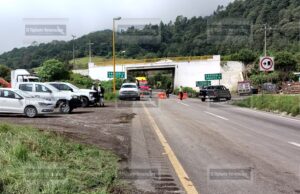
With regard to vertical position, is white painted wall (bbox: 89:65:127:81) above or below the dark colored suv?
above

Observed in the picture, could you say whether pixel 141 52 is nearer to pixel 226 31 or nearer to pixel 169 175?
pixel 226 31

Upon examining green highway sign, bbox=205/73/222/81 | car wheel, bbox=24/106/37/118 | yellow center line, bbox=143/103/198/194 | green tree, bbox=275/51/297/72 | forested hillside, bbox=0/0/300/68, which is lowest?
yellow center line, bbox=143/103/198/194

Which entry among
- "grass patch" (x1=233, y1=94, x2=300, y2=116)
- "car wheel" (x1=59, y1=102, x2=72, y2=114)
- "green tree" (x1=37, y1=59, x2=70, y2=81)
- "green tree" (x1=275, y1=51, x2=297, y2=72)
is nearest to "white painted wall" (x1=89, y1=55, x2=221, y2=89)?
"green tree" (x1=275, y1=51, x2=297, y2=72)

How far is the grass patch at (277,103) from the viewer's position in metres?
→ 28.7

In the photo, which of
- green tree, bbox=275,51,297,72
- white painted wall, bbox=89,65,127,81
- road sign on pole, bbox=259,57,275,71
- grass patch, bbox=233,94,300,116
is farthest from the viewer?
green tree, bbox=275,51,297,72

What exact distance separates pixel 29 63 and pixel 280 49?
51.4 meters

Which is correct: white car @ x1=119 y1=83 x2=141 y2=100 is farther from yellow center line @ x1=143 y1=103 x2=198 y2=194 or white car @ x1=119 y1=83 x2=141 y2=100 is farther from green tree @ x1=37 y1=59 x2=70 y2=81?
yellow center line @ x1=143 y1=103 x2=198 y2=194

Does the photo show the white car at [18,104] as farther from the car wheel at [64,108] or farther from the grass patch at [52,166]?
the grass patch at [52,166]

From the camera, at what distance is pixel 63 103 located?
28922 millimetres

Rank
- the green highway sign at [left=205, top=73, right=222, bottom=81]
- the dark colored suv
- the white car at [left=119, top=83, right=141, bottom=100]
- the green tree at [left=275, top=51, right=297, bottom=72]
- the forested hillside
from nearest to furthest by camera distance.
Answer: the white car at [left=119, top=83, right=141, bottom=100]
the dark colored suv
the green highway sign at [left=205, top=73, right=222, bottom=81]
the forested hillside
the green tree at [left=275, top=51, right=297, bottom=72]

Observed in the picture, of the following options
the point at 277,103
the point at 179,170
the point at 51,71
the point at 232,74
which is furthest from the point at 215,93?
the point at 179,170

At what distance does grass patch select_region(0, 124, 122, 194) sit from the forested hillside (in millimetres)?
67965

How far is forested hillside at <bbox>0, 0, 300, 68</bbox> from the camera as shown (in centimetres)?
8525

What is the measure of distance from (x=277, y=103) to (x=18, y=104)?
1645cm
